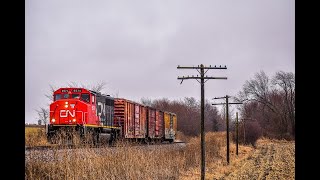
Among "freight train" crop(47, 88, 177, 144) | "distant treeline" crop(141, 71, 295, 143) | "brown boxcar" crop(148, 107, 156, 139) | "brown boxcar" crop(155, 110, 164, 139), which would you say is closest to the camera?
"freight train" crop(47, 88, 177, 144)

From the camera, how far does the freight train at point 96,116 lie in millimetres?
20108

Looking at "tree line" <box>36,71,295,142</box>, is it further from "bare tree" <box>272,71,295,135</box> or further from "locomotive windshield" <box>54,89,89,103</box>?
"locomotive windshield" <box>54,89,89,103</box>

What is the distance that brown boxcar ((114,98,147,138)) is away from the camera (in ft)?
84.7

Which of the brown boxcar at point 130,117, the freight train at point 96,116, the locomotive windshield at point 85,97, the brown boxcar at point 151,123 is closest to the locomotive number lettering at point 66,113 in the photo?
the freight train at point 96,116

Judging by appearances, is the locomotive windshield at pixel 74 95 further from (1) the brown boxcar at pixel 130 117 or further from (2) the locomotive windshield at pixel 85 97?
(1) the brown boxcar at pixel 130 117

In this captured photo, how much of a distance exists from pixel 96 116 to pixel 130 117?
19.1 ft

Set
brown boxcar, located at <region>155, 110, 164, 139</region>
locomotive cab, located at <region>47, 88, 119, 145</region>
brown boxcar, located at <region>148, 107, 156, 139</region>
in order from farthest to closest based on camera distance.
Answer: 1. brown boxcar, located at <region>155, 110, 164, 139</region>
2. brown boxcar, located at <region>148, 107, 156, 139</region>
3. locomotive cab, located at <region>47, 88, 119, 145</region>

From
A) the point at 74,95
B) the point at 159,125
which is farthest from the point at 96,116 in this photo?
the point at 159,125

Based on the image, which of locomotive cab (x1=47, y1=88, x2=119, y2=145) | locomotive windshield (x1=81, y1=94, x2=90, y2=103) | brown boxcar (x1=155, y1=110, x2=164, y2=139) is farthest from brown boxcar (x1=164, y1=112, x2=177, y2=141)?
locomotive windshield (x1=81, y1=94, x2=90, y2=103)

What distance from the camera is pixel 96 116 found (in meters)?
21.8

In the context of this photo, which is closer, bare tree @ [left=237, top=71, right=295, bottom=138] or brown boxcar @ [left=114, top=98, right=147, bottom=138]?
brown boxcar @ [left=114, top=98, right=147, bottom=138]
